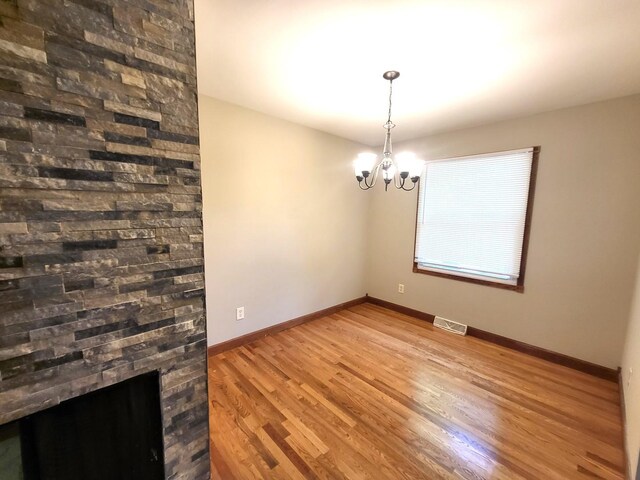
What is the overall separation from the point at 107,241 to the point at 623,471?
2.73 m

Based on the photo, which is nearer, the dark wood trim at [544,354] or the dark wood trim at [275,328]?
the dark wood trim at [544,354]

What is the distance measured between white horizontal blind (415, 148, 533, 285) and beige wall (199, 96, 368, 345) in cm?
100

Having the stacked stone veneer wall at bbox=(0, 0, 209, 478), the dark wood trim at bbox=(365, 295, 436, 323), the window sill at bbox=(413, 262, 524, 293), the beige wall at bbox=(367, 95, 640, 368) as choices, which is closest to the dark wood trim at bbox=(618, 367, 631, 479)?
the beige wall at bbox=(367, 95, 640, 368)

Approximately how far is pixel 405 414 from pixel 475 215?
2.17 metres

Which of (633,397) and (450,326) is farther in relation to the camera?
(450,326)

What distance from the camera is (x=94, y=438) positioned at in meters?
0.91

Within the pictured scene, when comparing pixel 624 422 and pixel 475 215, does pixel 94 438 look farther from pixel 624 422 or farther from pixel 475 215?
pixel 475 215

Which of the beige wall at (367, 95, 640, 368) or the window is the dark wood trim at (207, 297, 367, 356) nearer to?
the window

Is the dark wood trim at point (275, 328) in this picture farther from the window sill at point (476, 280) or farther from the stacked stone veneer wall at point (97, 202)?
the stacked stone veneer wall at point (97, 202)

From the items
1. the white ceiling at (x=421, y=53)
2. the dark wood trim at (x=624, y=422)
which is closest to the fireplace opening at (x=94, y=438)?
the white ceiling at (x=421, y=53)

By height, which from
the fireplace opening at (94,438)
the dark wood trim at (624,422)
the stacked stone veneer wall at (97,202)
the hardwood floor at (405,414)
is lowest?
the hardwood floor at (405,414)

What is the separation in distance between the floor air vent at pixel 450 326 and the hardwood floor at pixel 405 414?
0.25 meters

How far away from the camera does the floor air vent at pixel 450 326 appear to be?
3014 mm

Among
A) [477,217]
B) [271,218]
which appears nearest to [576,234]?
[477,217]
